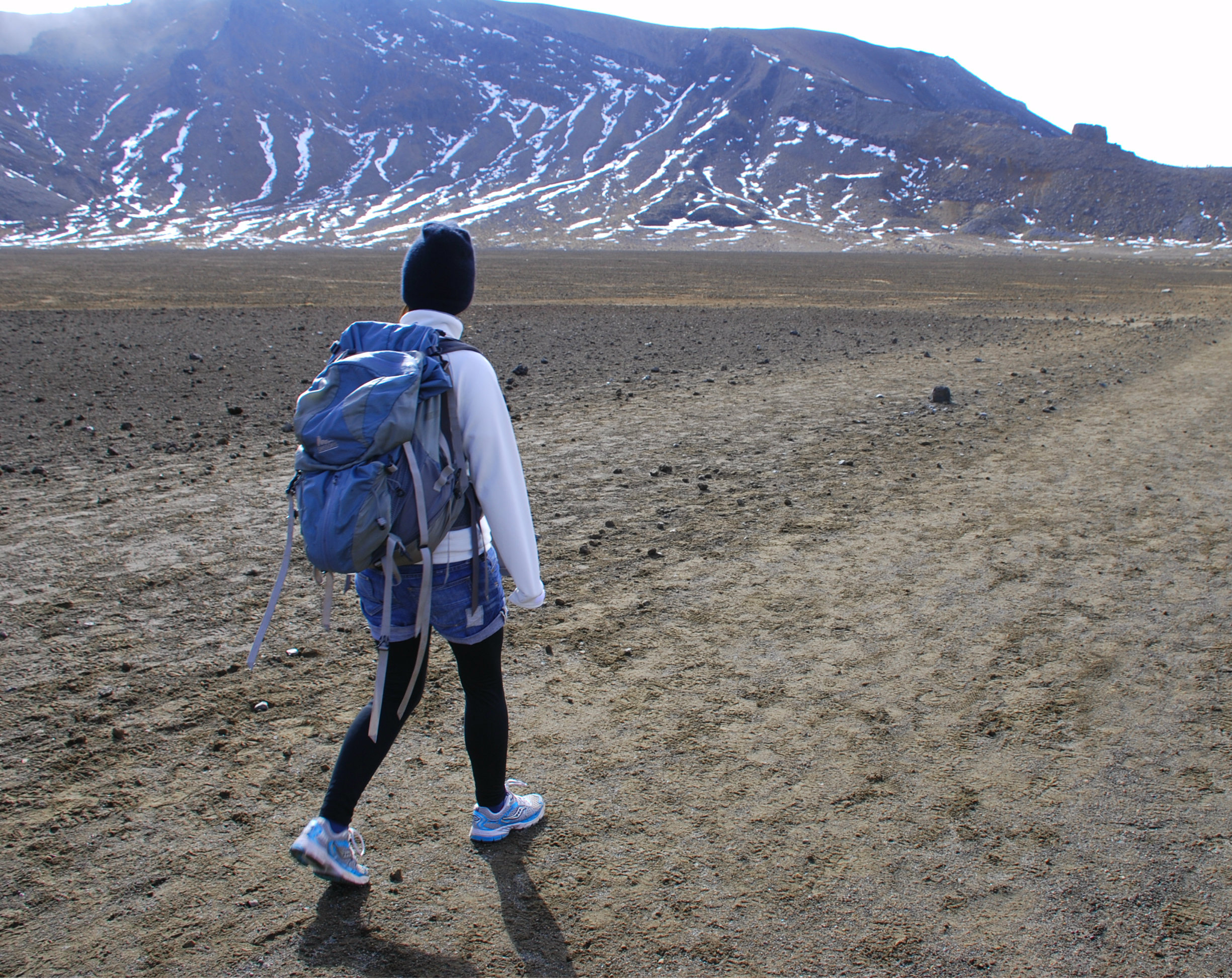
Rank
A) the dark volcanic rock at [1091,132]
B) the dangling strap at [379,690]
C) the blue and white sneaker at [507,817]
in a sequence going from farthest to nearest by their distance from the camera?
the dark volcanic rock at [1091,132] → the blue and white sneaker at [507,817] → the dangling strap at [379,690]

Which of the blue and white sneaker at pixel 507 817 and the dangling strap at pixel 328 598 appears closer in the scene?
the dangling strap at pixel 328 598

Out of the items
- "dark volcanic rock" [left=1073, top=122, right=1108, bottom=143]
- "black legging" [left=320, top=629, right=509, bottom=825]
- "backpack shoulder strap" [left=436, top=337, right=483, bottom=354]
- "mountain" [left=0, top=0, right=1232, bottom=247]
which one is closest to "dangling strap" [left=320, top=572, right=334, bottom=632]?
"black legging" [left=320, top=629, right=509, bottom=825]

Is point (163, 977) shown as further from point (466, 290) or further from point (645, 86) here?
point (645, 86)

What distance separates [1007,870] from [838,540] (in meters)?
2.89

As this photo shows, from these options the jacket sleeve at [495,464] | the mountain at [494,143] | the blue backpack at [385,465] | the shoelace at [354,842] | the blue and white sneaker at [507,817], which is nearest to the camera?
the blue backpack at [385,465]

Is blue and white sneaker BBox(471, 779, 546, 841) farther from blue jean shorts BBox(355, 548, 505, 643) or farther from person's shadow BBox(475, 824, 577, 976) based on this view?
blue jean shorts BBox(355, 548, 505, 643)

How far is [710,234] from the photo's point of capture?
257ft

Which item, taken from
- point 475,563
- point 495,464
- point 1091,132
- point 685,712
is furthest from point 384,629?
point 1091,132

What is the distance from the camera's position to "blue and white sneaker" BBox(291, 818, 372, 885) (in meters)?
2.32

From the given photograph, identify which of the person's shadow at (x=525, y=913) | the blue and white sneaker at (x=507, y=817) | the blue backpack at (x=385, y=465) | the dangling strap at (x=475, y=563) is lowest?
the person's shadow at (x=525, y=913)

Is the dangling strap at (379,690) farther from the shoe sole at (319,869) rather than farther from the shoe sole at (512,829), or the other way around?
the shoe sole at (512,829)

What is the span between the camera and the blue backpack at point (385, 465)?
203 centimetres

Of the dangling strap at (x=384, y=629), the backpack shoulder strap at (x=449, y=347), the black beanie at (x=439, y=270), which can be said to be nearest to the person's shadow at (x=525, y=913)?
the dangling strap at (x=384, y=629)

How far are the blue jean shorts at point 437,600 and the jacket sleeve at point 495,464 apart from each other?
4.2 inches
